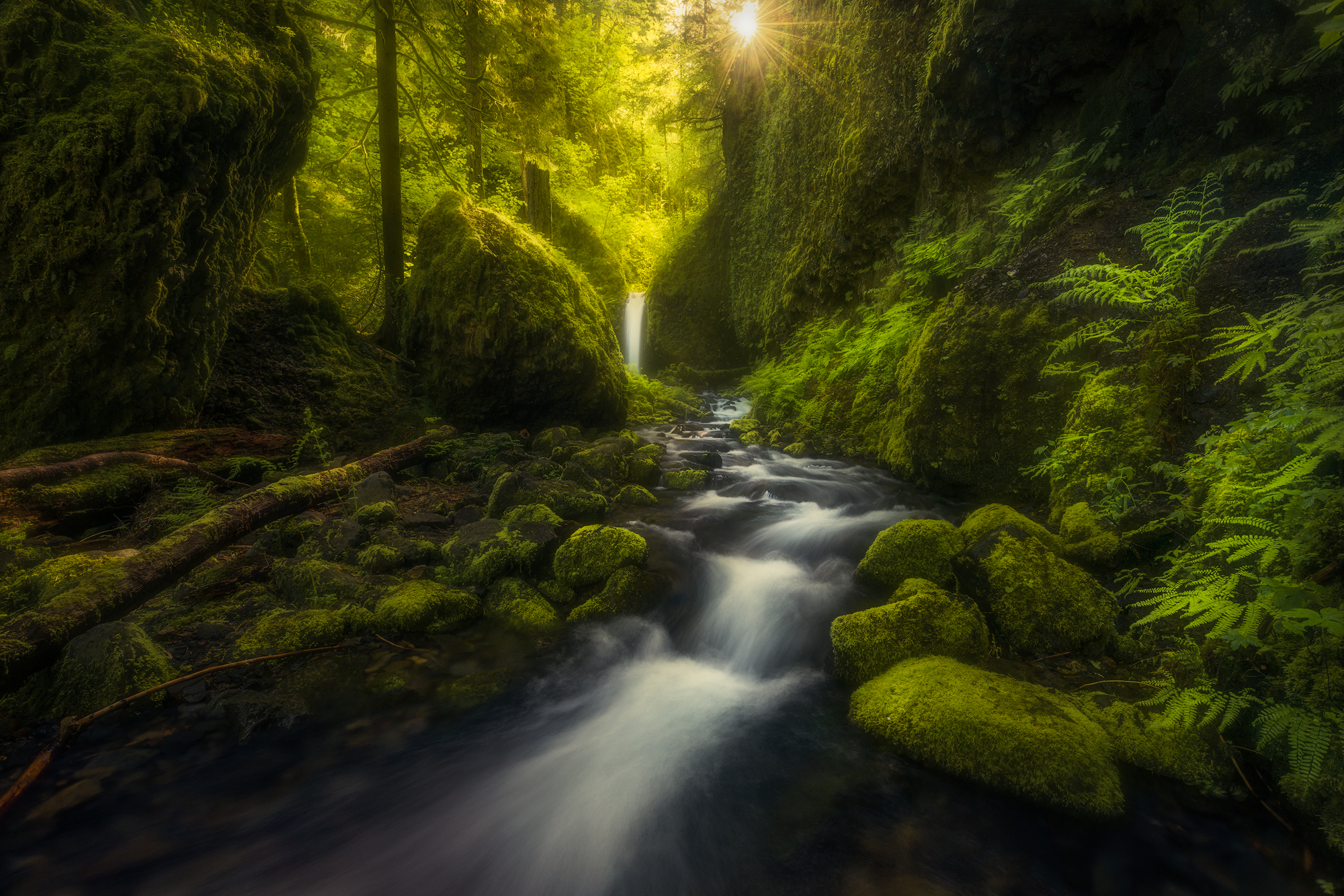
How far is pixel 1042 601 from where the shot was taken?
3.18 metres

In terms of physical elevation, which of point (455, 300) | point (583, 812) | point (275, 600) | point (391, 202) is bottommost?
point (583, 812)

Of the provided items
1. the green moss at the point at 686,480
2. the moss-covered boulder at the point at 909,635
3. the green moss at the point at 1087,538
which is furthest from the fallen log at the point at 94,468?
the green moss at the point at 1087,538

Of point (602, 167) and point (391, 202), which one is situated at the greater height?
point (602, 167)

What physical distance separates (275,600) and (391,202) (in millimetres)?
7525

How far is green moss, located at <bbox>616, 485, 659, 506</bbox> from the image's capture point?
624cm

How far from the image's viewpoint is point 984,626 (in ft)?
10.5

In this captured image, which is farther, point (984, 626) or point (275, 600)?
point (275, 600)

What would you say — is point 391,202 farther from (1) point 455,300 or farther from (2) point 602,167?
(2) point 602,167

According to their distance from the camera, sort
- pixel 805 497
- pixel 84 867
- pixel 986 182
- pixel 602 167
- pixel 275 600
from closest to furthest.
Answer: pixel 84 867, pixel 275 600, pixel 805 497, pixel 986 182, pixel 602 167

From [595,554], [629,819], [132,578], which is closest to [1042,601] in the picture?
[629,819]

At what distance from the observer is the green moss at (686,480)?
7012mm

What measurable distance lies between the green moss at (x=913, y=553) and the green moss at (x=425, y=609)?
321 cm

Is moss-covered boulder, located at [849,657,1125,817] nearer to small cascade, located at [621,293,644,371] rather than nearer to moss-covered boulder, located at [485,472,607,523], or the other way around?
moss-covered boulder, located at [485,472,607,523]

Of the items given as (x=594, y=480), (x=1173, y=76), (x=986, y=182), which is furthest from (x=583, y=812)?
(x=986, y=182)
